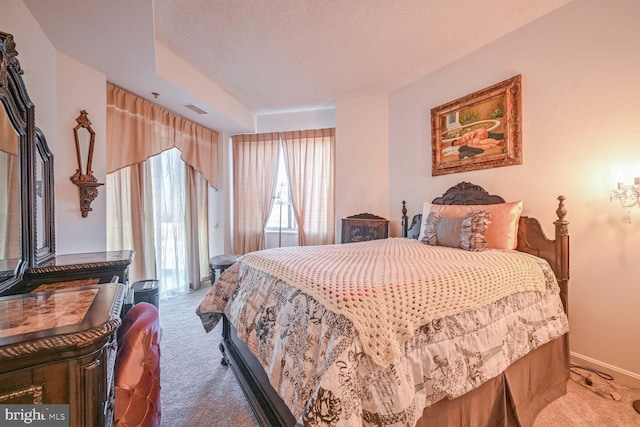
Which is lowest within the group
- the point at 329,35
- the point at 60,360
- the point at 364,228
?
the point at 60,360

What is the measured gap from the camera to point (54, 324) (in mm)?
753

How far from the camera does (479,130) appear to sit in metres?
2.66

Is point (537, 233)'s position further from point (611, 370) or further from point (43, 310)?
point (43, 310)

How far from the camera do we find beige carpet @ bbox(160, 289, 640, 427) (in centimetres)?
149

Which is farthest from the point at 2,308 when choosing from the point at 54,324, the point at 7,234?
the point at 7,234

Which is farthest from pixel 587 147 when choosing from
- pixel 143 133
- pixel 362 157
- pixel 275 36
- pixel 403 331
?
pixel 143 133

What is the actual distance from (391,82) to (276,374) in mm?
3433

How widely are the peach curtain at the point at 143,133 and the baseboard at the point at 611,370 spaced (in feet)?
15.0

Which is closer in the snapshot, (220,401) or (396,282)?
Answer: (396,282)

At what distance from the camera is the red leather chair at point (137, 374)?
38.0 inches

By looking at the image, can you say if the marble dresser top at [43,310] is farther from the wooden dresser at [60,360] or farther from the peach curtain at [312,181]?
the peach curtain at [312,181]

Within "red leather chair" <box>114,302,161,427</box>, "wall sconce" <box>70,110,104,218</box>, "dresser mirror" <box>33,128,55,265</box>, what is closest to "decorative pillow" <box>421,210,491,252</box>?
"red leather chair" <box>114,302,161,427</box>

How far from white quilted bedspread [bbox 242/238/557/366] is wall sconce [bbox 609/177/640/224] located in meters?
0.68

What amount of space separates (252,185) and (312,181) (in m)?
1.05
